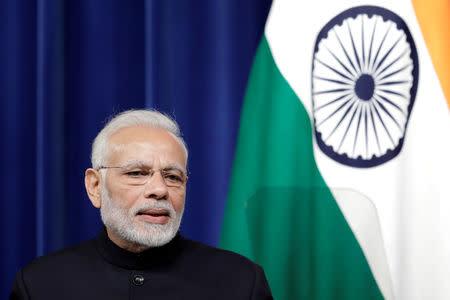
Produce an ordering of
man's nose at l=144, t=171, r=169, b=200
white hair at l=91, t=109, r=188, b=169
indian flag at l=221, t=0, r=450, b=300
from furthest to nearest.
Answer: indian flag at l=221, t=0, r=450, b=300, white hair at l=91, t=109, r=188, b=169, man's nose at l=144, t=171, r=169, b=200

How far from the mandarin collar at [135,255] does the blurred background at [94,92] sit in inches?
16.4

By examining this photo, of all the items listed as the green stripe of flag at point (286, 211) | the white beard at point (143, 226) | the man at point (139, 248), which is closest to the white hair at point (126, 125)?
the man at point (139, 248)

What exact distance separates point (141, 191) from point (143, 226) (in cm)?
9

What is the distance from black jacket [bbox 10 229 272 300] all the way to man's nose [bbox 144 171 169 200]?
0.57 ft

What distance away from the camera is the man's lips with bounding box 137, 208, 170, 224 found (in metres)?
1.33

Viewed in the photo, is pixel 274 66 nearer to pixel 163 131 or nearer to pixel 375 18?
pixel 375 18

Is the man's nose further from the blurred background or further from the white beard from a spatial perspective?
the blurred background

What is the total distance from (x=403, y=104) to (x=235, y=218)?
0.71 metres

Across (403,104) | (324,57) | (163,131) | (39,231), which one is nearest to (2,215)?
(39,231)

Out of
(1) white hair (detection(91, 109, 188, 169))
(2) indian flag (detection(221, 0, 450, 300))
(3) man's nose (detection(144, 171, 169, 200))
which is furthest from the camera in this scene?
(2) indian flag (detection(221, 0, 450, 300))

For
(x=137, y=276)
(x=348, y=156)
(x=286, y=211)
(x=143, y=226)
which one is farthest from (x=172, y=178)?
(x=348, y=156)

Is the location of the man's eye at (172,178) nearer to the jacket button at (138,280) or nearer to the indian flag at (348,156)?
the jacket button at (138,280)

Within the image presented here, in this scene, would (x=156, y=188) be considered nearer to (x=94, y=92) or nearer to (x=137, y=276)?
(x=137, y=276)

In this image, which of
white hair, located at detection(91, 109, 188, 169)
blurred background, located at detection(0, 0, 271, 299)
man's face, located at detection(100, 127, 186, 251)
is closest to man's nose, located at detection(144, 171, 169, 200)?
man's face, located at detection(100, 127, 186, 251)
